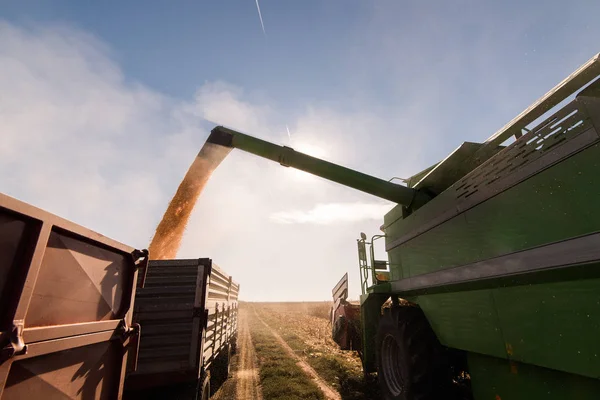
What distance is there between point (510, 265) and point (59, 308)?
3564 mm

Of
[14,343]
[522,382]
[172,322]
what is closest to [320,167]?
Result: [172,322]

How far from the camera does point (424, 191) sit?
4789mm

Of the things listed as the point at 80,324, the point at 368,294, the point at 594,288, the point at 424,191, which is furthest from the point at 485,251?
the point at 80,324

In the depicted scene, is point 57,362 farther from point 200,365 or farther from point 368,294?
point 368,294

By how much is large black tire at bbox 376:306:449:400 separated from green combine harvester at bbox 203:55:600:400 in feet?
0.05

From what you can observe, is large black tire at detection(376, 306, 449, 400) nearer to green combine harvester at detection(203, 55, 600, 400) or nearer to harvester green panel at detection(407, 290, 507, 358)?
green combine harvester at detection(203, 55, 600, 400)

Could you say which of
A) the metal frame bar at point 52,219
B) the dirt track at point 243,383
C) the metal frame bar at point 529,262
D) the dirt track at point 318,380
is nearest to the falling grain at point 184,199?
the dirt track at point 243,383

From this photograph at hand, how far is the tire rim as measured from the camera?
4.68 meters

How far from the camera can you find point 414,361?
3955 mm

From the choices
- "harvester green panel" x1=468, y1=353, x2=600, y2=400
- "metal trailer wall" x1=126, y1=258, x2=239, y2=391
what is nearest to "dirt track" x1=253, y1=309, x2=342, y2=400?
"metal trailer wall" x1=126, y1=258, x2=239, y2=391

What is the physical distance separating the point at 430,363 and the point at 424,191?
250 centimetres

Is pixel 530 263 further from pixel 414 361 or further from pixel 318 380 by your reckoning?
pixel 318 380

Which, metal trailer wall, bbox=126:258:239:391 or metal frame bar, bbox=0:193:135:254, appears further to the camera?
metal trailer wall, bbox=126:258:239:391

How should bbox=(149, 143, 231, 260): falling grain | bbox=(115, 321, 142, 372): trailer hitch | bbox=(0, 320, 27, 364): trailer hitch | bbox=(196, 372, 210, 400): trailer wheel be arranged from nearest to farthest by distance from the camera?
bbox=(0, 320, 27, 364): trailer hitch → bbox=(115, 321, 142, 372): trailer hitch → bbox=(196, 372, 210, 400): trailer wheel → bbox=(149, 143, 231, 260): falling grain
